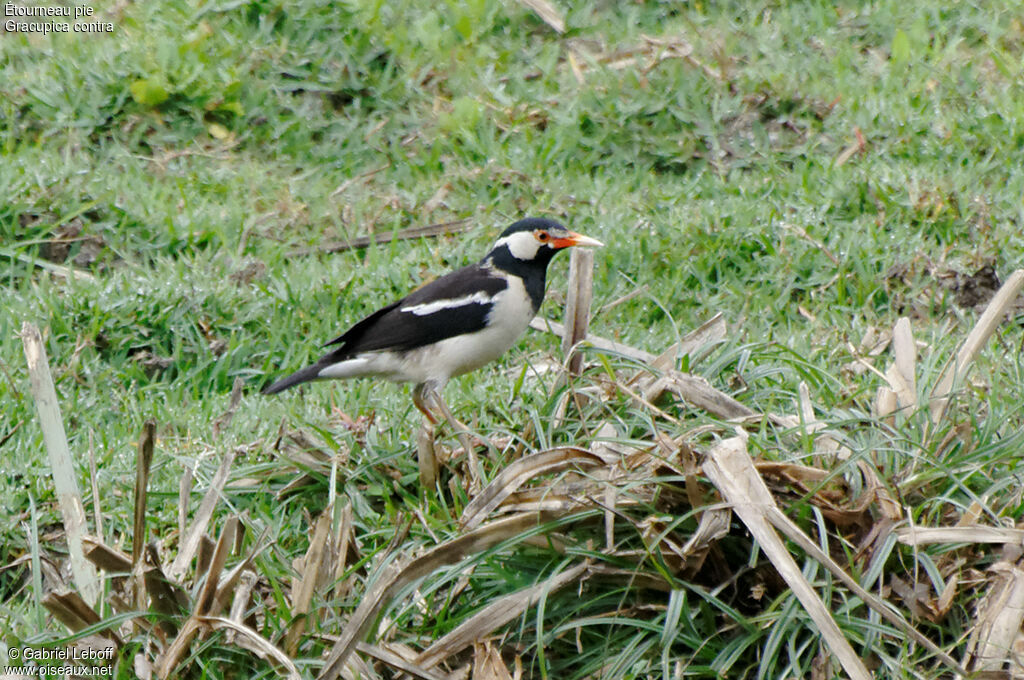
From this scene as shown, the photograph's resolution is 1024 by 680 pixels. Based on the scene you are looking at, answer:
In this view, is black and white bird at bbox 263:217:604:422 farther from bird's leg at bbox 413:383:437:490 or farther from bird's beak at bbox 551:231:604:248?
bird's leg at bbox 413:383:437:490

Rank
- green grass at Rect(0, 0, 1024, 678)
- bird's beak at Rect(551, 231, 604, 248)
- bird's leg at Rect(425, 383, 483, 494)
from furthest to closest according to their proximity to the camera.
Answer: bird's beak at Rect(551, 231, 604, 248), bird's leg at Rect(425, 383, 483, 494), green grass at Rect(0, 0, 1024, 678)

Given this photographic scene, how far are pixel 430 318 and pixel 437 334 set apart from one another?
9cm

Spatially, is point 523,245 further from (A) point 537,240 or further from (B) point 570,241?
(B) point 570,241

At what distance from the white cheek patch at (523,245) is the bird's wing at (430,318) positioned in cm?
15

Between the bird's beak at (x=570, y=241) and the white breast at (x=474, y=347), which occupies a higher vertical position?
the bird's beak at (x=570, y=241)

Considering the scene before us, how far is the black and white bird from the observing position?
531 centimetres

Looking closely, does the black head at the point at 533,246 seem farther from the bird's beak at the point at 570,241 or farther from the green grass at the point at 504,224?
the green grass at the point at 504,224

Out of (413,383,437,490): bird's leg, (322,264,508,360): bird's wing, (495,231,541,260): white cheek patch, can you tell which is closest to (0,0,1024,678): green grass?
(413,383,437,490): bird's leg

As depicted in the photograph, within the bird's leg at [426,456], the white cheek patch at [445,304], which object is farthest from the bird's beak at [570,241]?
the bird's leg at [426,456]

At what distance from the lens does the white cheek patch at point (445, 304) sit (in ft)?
17.6

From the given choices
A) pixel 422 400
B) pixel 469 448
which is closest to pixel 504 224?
pixel 422 400

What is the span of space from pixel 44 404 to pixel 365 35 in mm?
5536

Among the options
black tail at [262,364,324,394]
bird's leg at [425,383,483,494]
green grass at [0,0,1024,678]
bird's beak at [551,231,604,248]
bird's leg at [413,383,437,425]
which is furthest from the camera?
bird's beak at [551,231,604,248]

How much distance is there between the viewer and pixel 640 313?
6.34 meters
